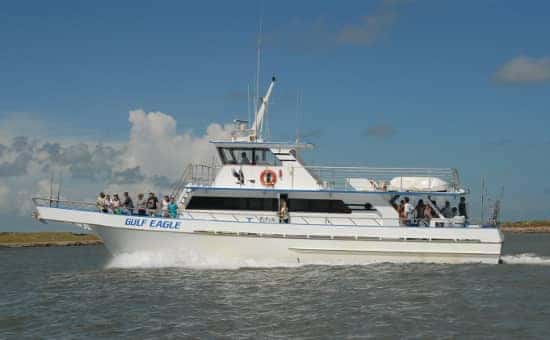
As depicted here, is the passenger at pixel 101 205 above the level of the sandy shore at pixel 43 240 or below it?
above

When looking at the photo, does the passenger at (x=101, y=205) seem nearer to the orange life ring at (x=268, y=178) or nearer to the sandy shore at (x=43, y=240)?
the orange life ring at (x=268, y=178)

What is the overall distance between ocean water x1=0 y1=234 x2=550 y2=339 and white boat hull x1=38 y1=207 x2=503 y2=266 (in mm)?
427

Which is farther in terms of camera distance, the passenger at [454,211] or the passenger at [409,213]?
the passenger at [454,211]

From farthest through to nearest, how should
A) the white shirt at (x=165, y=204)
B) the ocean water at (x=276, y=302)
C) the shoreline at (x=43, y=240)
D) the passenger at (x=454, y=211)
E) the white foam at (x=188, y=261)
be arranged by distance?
1. the shoreline at (x=43, y=240)
2. the passenger at (x=454, y=211)
3. the white shirt at (x=165, y=204)
4. the white foam at (x=188, y=261)
5. the ocean water at (x=276, y=302)

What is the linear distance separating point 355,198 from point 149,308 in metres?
9.07

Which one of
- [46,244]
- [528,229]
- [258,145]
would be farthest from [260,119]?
[528,229]

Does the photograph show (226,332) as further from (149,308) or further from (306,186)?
(306,186)

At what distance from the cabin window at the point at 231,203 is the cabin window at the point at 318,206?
66 centimetres

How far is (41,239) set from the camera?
55531 millimetres

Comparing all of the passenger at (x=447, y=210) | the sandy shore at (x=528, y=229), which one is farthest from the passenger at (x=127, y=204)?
the sandy shore at (x=528, y=229)

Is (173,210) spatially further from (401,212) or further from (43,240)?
(43,240)

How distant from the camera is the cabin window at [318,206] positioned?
70.9 feet

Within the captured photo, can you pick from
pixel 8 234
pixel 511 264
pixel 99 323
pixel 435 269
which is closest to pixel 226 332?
pixel 99 323

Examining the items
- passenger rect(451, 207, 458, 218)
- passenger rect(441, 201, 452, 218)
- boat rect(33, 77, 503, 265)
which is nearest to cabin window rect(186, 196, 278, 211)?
boat rect(33, 77, 503, 265)
